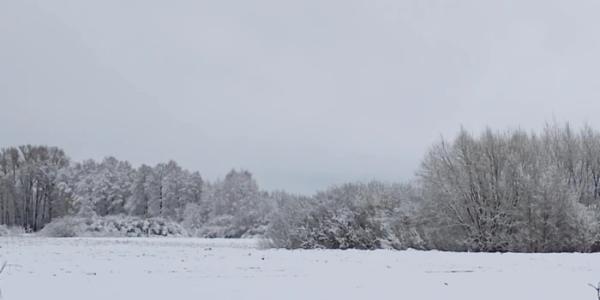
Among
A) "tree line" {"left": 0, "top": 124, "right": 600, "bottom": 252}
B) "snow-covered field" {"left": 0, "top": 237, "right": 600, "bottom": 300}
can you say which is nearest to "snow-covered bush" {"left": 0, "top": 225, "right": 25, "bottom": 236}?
"tree line" {"left": 0, "top": 124, "right": 600, "bottom": 252}

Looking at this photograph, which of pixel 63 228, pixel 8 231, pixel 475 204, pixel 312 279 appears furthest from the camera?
pixel 8 231

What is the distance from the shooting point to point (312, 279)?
13.5 meters

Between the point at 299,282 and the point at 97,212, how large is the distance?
72.7 m

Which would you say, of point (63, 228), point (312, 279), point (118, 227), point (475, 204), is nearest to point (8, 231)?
point (63, 228)

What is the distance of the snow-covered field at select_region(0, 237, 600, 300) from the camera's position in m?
10.8

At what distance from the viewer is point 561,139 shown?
38.8 meters

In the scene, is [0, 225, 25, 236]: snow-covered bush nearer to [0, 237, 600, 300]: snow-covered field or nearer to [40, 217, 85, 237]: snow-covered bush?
[40, 217, 85, 237]: snow-covered bush

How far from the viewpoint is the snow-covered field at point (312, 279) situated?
10828 millimetres

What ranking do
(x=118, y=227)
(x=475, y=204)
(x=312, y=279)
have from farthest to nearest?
1. (x=118, y=227)
2. (x=475, y=204)
3. (x=312, y=279)

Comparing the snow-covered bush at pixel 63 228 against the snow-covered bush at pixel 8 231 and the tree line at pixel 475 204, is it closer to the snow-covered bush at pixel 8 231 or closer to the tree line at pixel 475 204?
the snow-covered bush at pixel 8 231

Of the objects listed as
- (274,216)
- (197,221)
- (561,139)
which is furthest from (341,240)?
(197,221)

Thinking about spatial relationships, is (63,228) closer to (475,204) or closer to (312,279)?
(475,204)

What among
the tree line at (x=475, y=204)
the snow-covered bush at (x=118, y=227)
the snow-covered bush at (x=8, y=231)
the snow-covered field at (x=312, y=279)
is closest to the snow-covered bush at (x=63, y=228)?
the snow-covered bush at (x=118, y=227)

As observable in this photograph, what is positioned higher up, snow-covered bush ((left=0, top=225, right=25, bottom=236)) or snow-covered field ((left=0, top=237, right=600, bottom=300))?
snow-covered field ((left=0, top=237, right=600, bottom=300))
